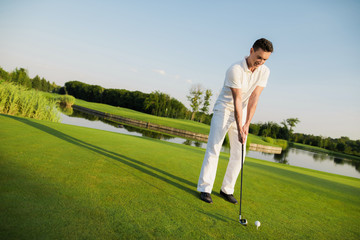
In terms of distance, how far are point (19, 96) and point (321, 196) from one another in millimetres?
10560

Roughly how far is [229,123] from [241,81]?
0.58m

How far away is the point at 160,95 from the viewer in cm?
4834

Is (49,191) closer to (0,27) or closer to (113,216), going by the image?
(113,216)

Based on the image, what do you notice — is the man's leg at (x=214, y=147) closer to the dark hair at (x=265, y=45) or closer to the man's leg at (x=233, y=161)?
the man's leg at (x=233, y=161)

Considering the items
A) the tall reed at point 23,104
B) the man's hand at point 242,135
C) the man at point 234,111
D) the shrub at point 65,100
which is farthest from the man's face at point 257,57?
the shrub at point 65,100

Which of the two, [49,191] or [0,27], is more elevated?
[0,27]

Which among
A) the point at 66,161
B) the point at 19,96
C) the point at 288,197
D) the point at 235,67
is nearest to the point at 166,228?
the point at 66,161

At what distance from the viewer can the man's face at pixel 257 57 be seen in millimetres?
2449

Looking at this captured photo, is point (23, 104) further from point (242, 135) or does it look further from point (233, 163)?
point (242, 135)

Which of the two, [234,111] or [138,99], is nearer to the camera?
[234,111]

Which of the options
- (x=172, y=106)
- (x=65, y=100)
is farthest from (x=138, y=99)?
(x=65, y=100)

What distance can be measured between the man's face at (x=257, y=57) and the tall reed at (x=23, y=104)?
9.16 metres

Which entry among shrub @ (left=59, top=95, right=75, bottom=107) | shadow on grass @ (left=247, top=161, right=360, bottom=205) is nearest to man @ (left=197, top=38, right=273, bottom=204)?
shadow on grass @ (left=247, top=161, right=360, bottom=205)

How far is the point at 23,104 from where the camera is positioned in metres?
8.31
